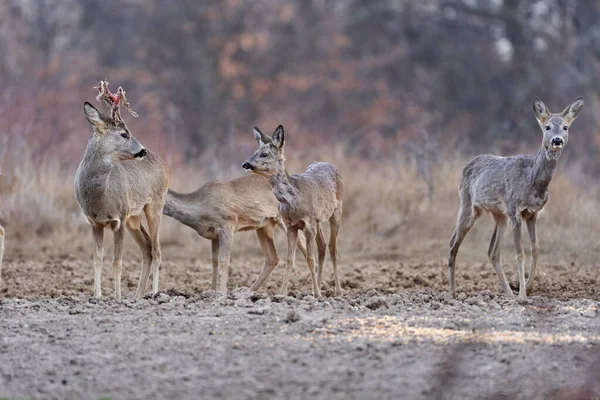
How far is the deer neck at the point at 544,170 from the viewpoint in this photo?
40.9 ft

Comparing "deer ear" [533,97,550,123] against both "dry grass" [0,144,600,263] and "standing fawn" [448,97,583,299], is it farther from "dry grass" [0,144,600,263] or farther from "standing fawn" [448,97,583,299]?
"dry grass" [0,144,600,263]

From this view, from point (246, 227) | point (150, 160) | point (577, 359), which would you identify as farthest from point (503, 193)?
point (577, 359)

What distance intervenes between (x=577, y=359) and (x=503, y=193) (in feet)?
15.5

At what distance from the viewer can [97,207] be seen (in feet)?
39.8

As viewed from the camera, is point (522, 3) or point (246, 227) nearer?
point (246, 227)

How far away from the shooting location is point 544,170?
12500 millimetres

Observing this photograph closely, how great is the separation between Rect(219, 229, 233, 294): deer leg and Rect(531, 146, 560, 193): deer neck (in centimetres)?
332

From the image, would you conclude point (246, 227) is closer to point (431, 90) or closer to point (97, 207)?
point (97, 207)

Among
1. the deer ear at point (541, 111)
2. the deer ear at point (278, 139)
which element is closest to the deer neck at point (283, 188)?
the deer ear at point (278, 139)

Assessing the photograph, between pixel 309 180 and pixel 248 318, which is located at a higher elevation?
pixel 309 180

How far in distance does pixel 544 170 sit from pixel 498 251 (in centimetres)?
108

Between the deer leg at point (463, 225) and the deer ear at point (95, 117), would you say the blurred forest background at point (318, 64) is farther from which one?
the deer ear at point (95, 117)

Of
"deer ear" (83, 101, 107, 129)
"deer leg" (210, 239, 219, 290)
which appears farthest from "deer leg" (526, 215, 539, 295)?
Answer: "deer ear" (83, 101, 107, 129)

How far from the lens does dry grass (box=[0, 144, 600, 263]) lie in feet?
56.8
